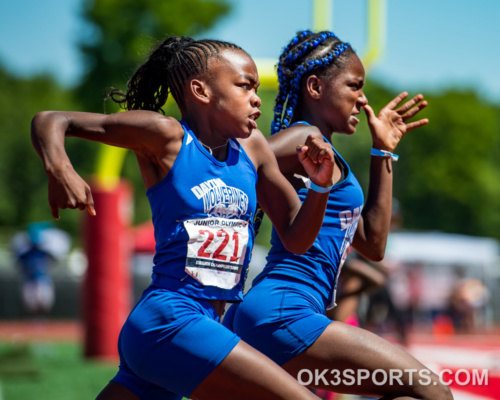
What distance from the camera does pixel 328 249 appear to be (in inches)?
116

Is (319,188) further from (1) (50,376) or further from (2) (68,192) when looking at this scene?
(1) (50,376)

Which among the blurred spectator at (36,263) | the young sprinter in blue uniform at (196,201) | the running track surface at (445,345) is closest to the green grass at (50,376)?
the running track surface at (445,345)

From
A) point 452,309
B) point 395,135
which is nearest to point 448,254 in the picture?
point 452,309

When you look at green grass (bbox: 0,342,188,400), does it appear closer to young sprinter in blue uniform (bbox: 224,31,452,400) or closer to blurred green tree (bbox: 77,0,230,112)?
young sprinter in blue uniform (bbox: 224,31,452,400)

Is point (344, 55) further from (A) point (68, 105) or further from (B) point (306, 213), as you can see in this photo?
(A) point (68, 105)

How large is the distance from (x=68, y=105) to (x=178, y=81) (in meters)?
46.9

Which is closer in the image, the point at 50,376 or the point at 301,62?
the point at 301,62

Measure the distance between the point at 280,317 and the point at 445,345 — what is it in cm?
1196

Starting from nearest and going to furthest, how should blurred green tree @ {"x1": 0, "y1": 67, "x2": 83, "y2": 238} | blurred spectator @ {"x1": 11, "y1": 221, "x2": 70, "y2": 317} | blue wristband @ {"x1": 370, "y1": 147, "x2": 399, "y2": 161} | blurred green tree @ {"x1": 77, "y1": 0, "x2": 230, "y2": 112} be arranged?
blue wristband @ {"x1": 370, "y1": 147, "x2": 399, "y2": 161} → blurred spectator @ {"x1": 11, "y1": 221, "x2": 70, "y2": 317} → blurred green tree @ {"x1": 77, "y1": 0, "x2": 230, "y2": 112} → blurred green tree @ {"x1": 0, "y1": 67, "x2": 83, "y2": 238}

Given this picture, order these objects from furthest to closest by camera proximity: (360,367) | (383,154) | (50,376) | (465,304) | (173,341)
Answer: (465,304) → (50,376) → (383,154) → (360,367) → (173,341)

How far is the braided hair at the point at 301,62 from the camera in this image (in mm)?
3211

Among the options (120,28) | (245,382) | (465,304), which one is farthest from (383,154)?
(120,28)

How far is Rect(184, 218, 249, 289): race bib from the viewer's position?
2.50 meters

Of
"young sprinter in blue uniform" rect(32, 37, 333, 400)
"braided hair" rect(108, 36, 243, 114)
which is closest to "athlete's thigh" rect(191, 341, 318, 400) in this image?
"young sprinter in blue uniform" rect(32, 37, 333, 400)
